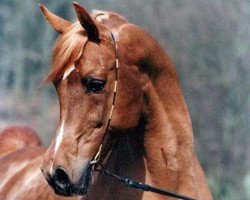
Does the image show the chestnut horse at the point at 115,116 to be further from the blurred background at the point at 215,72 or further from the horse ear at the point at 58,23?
the blurred background at the point at 215,72

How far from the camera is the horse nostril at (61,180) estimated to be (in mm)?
3389

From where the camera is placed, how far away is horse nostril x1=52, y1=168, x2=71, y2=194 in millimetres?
3389

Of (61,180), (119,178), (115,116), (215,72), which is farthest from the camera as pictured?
(215,72)

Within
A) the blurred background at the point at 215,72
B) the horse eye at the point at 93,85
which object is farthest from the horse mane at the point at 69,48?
the blurred background at the point at 215,72

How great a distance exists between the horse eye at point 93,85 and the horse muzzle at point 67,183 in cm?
33

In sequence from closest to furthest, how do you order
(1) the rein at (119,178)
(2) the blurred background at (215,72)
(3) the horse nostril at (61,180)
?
(3) the horse nostril at (61,180)
(1) the rein at (119,178)
(2) the blurred background at (215,72)

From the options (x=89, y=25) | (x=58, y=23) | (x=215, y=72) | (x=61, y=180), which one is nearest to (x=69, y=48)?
(x=89, y=25)

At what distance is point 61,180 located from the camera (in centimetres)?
341

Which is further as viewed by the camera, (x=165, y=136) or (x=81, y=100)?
(x=165, y=136)

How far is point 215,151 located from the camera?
735 cm

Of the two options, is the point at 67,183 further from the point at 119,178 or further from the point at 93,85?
the point at 93,85

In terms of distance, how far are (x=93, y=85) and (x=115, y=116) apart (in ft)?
0.61

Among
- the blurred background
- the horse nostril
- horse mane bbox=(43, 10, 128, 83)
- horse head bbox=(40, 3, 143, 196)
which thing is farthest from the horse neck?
the blurred background

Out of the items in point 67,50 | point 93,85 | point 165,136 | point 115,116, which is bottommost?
point 165,136
